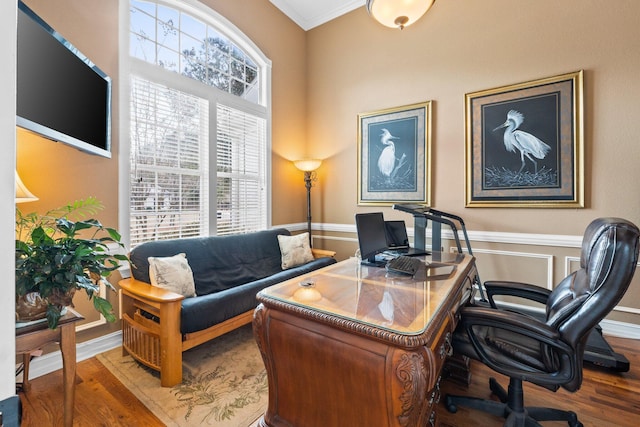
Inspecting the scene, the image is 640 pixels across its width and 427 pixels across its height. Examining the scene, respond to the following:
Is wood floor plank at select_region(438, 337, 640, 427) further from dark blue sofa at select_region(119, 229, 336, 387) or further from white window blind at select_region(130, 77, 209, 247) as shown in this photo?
white window blind at select_region(130, 77, 209, 247)

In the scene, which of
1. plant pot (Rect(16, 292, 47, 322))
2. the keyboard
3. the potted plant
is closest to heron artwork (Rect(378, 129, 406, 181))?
the keyboard

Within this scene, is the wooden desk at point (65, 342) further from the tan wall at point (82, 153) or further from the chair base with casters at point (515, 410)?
the chair base with casters at point (515, 410)

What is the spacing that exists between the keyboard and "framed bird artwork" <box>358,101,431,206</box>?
1833mm

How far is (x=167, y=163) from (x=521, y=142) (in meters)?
3.73

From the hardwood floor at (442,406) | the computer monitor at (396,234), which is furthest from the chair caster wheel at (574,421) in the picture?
the computer monitor at (396,234)

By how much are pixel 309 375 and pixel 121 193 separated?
2268mm

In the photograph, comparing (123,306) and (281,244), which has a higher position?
(281,244)

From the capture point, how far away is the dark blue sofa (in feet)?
6.31

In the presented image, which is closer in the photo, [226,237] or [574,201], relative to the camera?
[574,201]

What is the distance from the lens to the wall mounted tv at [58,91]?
1.43 meters

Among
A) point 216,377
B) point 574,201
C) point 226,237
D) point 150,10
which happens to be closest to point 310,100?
point 150,10

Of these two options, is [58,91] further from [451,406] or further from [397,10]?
[451,406]

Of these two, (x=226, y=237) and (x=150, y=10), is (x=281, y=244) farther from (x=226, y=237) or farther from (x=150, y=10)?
(x=150, y=10)

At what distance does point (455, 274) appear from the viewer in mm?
1738
